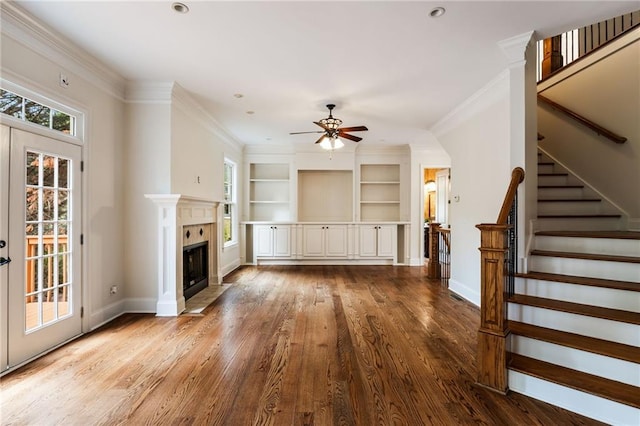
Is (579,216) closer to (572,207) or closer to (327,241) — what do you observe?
(572,207)

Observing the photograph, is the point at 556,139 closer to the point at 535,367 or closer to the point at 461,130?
the point at 461,130

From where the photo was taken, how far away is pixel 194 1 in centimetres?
222

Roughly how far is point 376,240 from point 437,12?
5.14m

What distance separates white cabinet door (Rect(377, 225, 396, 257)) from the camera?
6.97m

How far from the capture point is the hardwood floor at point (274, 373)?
72.7 inches

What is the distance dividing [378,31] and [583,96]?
10.5 ft

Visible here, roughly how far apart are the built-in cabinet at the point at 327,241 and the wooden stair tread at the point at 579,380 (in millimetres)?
4843

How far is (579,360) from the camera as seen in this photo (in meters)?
2.02

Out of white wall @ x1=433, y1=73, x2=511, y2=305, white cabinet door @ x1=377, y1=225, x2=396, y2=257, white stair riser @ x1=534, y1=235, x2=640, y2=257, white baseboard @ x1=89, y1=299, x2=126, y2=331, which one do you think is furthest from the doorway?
white baseboard @ x1=89, y1=299, x2=126, y2=331

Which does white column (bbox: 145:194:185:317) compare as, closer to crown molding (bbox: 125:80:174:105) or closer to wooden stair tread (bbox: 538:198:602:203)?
crown molding (bbox: 125:80:174:105)

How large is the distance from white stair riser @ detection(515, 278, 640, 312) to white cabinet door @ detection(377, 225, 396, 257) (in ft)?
14.1

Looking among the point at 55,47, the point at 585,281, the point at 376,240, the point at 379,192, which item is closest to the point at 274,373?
the point at 585,281

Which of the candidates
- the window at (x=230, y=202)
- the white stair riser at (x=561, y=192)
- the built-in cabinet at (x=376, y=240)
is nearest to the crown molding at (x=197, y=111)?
the window at (x=230, y=202)

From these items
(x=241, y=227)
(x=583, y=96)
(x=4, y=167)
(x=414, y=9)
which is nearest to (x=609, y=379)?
(x=414, y=9)
